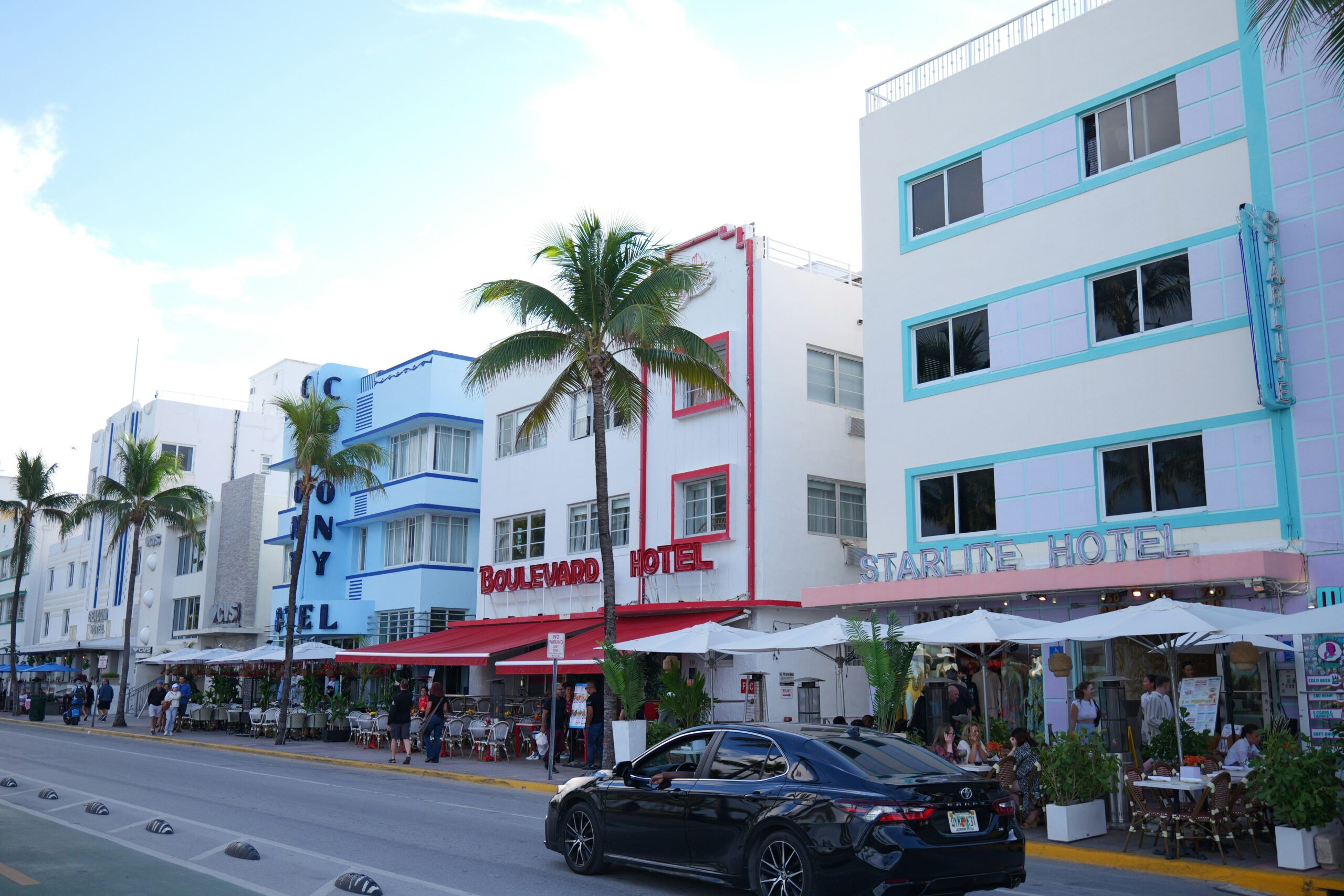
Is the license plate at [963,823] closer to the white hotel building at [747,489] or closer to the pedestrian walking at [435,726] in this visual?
the white hotel building at [747,489]

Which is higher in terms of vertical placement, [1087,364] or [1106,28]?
[1106,28]

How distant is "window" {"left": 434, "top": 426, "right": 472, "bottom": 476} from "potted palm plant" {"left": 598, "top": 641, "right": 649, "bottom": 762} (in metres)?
17.2

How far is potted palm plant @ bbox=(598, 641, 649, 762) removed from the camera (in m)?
21.1

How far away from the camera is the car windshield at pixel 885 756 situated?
888 centimetres

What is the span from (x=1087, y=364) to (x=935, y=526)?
415cm

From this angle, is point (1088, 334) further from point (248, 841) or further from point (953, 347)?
point (248, 841)

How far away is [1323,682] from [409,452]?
28.9 meters

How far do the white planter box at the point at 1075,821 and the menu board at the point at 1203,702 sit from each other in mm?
3136

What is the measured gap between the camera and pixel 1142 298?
1878 cm

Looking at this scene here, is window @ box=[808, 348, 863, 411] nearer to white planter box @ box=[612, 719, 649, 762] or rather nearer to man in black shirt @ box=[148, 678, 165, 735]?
white planter box @ box=[612, 719, 649, 762]

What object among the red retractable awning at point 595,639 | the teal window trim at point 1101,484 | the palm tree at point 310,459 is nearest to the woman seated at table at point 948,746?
the teal window trim at point 1101,484

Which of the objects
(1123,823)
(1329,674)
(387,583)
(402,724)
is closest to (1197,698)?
(1329,674)

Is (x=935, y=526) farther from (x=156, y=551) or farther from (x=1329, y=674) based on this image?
(x=156, y=551)

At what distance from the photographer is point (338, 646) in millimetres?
39750
